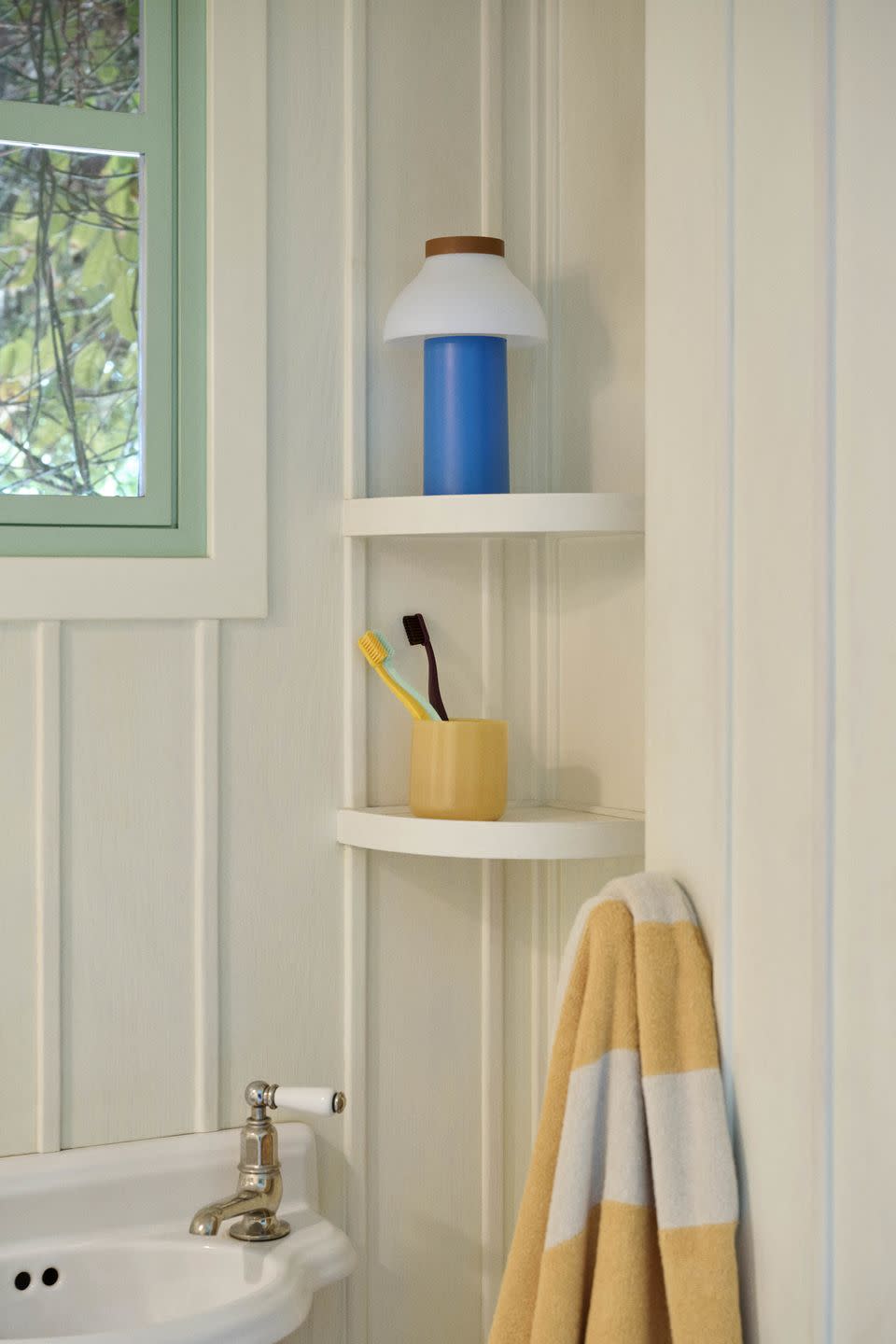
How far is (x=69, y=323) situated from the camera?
1295 mm

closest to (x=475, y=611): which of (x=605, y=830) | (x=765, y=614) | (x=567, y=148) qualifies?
(x=605, y=830)

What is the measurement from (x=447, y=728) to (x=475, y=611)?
19cm

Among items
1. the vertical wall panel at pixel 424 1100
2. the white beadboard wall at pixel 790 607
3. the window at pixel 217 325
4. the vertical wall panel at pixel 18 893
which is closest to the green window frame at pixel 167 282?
the window at pixel 217 325

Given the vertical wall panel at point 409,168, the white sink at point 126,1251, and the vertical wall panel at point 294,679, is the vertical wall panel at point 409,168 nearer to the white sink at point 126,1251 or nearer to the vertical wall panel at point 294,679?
the vertical wall panel at point 294,679

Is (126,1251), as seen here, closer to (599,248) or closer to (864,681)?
(864,681)

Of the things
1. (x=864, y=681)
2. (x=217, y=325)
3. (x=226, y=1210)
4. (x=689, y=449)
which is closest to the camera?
(x=864, y=681)

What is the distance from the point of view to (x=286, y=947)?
1361 mm

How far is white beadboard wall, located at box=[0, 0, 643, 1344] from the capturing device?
1.29 metres

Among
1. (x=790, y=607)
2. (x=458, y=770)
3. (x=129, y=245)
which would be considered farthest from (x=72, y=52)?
(x=790, y=607)

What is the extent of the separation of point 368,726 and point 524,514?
28 centimetres

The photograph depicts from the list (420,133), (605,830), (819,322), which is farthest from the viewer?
(420,133)

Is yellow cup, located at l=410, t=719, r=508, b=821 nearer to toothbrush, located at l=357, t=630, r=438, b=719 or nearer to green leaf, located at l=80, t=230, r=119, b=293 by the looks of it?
Answer: toothbrush, located at l=357, t=630, r=438, b=719

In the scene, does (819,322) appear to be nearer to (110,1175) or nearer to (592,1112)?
(592,1112)

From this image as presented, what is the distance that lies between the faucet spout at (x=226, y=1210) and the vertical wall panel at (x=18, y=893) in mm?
181
